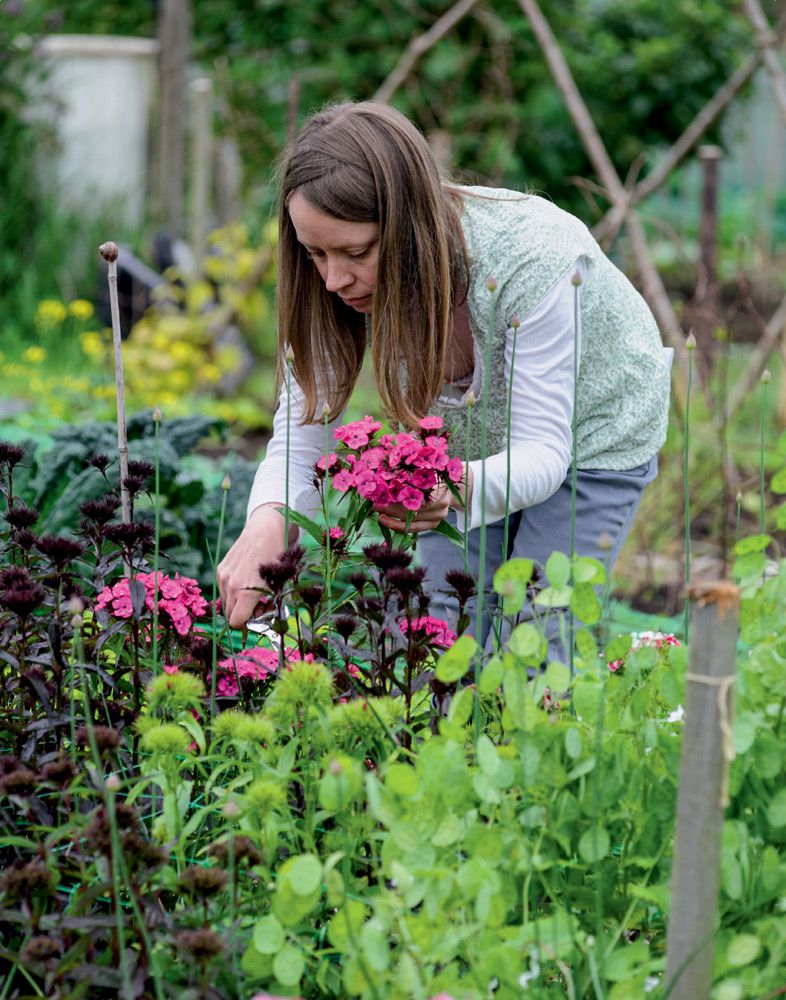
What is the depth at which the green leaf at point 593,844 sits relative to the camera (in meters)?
1.09

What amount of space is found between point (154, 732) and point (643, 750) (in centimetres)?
51

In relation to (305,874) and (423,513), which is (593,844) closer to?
(305,874)

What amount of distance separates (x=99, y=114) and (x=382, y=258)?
242 inches

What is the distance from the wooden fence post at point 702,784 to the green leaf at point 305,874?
0.30 metres

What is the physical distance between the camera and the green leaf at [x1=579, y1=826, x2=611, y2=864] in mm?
1092

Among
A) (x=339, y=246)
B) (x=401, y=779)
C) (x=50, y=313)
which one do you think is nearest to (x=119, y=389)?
(x=339, y=246)

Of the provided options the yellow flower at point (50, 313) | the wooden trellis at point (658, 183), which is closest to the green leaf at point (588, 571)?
the wooden trellis at point (658, 183)

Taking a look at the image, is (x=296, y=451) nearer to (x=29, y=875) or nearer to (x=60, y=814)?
(x=60, y=814)

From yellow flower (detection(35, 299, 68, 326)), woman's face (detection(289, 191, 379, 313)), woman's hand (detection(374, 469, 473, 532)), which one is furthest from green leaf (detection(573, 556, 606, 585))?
yellow flower (detection(35, 299, 68, 326))

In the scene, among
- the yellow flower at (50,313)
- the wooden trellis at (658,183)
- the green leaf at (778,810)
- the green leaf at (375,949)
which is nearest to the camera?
the green leaf at (375,949)

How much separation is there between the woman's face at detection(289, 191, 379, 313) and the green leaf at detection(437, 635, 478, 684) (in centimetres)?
79

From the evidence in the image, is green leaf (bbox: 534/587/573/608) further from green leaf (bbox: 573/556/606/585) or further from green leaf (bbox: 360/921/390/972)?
green leaf (bbox: 360/921/390/972)

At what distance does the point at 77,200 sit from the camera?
279 inches

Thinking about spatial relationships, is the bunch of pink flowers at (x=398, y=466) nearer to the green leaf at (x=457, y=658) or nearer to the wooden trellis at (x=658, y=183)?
the green leaf at (x=457, y=658)
